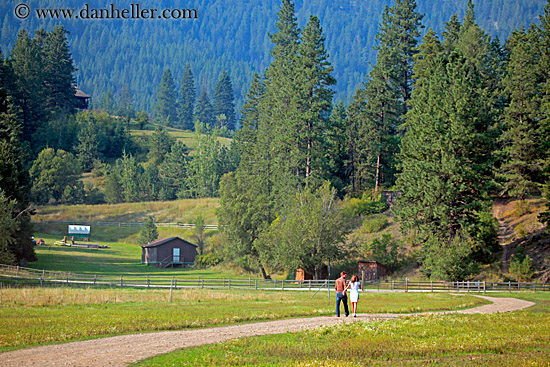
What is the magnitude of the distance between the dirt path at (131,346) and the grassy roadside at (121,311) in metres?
1.16

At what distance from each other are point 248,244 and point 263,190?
391 inches

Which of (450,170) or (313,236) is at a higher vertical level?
(450,170)

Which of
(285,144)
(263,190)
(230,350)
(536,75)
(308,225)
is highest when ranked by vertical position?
(536,75)

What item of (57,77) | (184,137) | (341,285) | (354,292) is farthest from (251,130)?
(184,137)

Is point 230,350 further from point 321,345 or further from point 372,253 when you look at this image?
point 372,253

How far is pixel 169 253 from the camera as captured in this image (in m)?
74.6

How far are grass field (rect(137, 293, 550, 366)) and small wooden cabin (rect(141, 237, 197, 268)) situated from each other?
56480mm

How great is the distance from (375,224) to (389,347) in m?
47.5

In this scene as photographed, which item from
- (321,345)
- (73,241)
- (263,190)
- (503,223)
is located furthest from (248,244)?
(321,345)

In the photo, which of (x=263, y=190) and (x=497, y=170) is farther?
(x=263, y=190)

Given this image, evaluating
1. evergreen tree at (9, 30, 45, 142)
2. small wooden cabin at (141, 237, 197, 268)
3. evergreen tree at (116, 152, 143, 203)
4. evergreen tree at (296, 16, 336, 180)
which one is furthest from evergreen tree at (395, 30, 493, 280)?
evergreen tree at (9, 30, 45, 142)

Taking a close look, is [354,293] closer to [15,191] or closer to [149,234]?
[15,191]

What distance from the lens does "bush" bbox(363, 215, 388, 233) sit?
62844 mm

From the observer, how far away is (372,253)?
2221 inches
